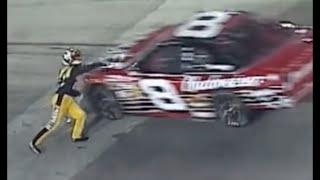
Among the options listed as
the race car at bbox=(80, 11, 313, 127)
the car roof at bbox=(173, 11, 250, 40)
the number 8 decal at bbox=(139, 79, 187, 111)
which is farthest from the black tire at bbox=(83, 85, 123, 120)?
the car roof at bbox=(173, 11, 250, 40)

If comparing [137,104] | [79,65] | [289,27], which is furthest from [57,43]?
[289,27]

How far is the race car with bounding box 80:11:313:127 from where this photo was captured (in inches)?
273

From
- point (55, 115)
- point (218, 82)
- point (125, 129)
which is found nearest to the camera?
point (218, 82)

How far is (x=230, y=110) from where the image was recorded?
7.08m

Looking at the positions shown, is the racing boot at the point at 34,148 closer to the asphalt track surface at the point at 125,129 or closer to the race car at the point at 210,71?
the asphalt track surface at the point at 125,129

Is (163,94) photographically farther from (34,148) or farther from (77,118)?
(34,148)

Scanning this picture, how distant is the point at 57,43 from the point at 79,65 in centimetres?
25

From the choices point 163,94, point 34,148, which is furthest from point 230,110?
point 34,148

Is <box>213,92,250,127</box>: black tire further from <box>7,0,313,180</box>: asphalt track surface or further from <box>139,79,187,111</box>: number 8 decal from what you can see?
<box>139,79,187,111</box>: number 8 decal

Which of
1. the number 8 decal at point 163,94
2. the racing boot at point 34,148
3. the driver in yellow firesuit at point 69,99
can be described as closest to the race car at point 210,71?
the number 8 decal at point 163,94

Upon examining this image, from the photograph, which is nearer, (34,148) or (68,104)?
(68,104)

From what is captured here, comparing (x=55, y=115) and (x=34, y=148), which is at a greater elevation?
(x=55, y=115)

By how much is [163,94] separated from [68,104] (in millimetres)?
739

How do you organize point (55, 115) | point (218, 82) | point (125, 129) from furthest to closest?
point (55, 115), point (125, 129), point (218, 82)
